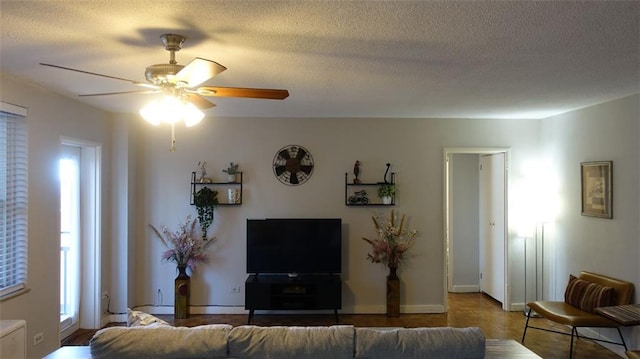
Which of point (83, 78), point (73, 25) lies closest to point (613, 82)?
point (73, 25)

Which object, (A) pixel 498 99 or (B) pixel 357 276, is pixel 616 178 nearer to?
(A) pixel 498 99

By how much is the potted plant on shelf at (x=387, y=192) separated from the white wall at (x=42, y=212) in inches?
135

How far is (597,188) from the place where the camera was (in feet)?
13.7

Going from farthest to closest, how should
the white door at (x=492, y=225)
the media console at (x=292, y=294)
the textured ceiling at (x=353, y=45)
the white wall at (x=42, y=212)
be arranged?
the white door at (x=492, y=225)
the media console at (x=292, y=294)
the white wall at (x=42, y=212)
the textured ceiling at (x=353, y=45)

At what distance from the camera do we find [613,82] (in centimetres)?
329

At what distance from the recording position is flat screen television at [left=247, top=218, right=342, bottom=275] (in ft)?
16.2

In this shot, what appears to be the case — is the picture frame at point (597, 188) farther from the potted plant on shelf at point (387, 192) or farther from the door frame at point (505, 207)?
the potted plant on shelf at point (387, 192)

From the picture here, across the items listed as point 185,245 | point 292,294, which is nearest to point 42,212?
→ point 185,245

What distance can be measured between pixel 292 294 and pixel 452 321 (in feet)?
6.40

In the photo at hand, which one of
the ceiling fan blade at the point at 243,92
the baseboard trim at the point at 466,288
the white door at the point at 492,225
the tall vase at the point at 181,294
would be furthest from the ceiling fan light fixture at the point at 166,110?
the baseboard trim at the point at 466,288

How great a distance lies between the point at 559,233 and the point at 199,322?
4348mm

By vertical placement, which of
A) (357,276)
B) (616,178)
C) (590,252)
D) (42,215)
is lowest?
(357,276)

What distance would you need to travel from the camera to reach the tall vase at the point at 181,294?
4945mm

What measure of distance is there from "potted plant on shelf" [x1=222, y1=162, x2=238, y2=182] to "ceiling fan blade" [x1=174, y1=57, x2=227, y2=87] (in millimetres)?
2926
